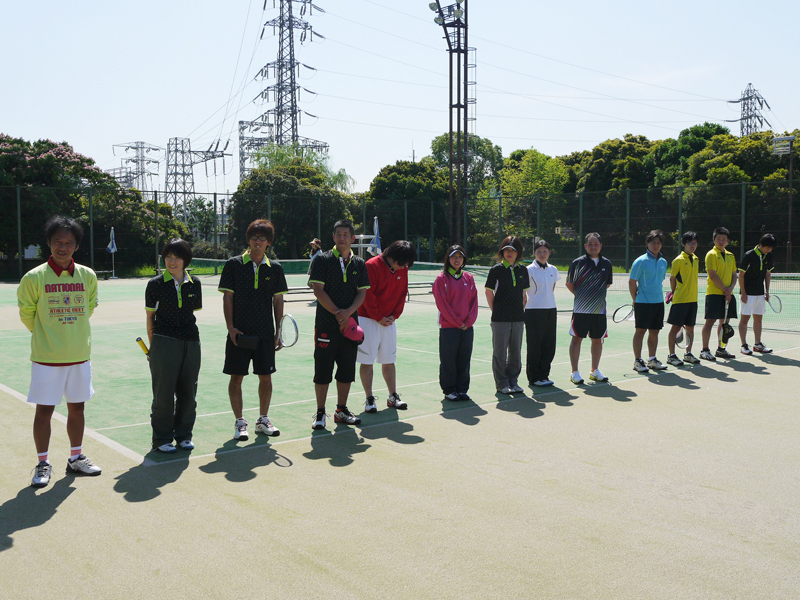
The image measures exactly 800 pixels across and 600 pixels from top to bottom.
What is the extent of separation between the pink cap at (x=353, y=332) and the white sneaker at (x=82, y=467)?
2262 mm

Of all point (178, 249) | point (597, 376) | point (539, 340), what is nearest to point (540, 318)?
point (539, 340)

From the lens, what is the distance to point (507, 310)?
26.5 feet

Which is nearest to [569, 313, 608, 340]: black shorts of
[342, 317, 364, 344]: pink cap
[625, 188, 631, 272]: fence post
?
[342, 317, 364, 344]: pink cap

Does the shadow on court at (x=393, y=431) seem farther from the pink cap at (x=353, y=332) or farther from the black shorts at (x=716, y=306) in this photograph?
the black shorts at (x=716, y=306)

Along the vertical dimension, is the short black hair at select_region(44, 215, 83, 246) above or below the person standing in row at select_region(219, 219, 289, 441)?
above

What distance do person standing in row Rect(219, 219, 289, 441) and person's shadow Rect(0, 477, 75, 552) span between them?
1.54 meters

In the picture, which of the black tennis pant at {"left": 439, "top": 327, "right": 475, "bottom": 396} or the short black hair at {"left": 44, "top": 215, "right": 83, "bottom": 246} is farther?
the black tennis pant at {"left": 439, "top": 327, "right": 475, "bottom": 396}

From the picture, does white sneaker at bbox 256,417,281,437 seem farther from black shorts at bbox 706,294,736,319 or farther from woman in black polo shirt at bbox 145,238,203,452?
black shorts at bbox 706,294,736,319

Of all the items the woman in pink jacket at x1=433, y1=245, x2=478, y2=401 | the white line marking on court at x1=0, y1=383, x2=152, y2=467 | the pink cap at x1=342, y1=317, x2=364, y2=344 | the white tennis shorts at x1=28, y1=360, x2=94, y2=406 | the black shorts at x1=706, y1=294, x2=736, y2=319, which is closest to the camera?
the white tennis shorts at x1=28, y1=360, x2=94, y2=406

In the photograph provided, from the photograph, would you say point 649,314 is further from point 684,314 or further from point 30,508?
point 30,508

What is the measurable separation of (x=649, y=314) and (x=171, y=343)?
629cm

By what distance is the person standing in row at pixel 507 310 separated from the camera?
8070 millimetres

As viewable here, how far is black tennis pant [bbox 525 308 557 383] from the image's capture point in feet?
27.7

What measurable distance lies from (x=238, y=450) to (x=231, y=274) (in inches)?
55.5
